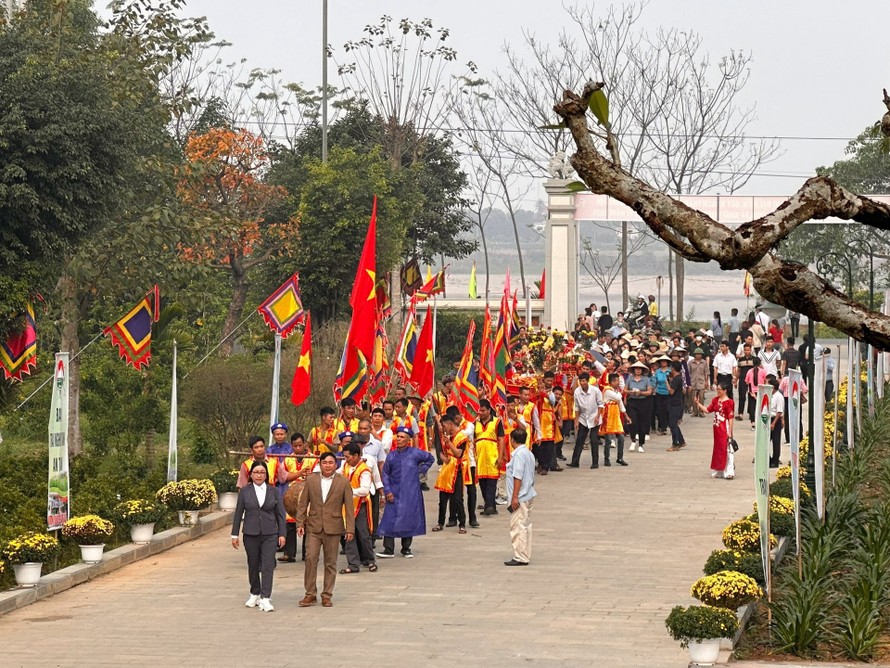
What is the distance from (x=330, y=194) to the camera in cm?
3738

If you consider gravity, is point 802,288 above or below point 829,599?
above

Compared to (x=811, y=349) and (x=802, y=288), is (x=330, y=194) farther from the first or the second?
(x=802, y=288)

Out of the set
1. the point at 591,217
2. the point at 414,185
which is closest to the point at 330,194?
the point at 414,185

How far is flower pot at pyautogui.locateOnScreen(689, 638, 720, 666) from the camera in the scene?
1177cm

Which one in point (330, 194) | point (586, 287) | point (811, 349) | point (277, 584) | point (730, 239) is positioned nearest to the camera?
point (730, 239)

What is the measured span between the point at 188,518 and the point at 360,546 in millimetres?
3416

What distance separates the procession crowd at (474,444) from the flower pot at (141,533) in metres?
1.67

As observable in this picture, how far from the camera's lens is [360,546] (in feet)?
54.0

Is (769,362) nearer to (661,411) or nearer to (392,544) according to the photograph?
(661,411)

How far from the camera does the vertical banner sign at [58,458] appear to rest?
16.6m

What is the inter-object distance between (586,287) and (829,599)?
154 meters

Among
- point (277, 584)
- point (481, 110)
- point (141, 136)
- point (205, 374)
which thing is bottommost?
point (277, 584)

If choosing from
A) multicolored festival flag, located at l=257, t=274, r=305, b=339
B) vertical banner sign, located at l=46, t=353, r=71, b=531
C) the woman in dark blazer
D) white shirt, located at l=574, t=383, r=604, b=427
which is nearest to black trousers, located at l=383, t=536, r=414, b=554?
the woman in dark blazer

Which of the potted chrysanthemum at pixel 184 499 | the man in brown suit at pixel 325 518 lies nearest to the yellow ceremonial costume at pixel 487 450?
the potted chrysanthemum at pixel 184 499
